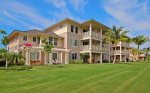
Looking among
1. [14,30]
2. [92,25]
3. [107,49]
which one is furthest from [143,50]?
[14,30]

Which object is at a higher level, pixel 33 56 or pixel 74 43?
pixel 74 43

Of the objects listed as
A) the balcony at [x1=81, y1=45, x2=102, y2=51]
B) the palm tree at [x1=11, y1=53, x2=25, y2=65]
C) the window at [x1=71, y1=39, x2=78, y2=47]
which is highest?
the window at [x1=71, y1=39, x2=78, y2=47]

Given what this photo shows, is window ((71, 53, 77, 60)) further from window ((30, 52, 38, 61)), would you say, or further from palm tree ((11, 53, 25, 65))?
palm tree ((11, 53, 25, 65))

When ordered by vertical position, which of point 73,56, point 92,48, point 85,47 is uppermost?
point 85,47

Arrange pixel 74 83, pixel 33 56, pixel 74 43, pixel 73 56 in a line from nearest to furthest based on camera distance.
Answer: pixel 74 83
pixel 33 56
pixel 73 56
pixel 74 43

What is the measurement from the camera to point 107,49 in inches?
1935

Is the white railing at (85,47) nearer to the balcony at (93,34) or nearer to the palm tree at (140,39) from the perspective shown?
the balcony at (93,34)

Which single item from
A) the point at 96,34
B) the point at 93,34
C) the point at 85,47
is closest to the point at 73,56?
the point at 85,47

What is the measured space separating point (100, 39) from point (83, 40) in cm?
396

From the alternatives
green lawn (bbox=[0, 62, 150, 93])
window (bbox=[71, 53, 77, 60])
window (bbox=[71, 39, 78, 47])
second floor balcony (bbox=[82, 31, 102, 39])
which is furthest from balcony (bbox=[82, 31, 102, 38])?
green lawn (bbox=[0, 62, 150, 93])

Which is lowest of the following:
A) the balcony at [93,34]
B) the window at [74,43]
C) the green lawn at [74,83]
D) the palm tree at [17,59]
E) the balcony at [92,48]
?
the green lawn at [74,83]

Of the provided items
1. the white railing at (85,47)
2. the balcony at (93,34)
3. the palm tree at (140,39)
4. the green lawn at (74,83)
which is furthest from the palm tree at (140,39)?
the green lawn at (74,83)

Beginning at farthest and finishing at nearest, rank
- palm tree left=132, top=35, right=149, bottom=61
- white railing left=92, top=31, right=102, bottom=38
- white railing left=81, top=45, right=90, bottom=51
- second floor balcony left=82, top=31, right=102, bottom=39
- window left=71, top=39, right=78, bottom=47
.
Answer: palm tree left=132, top=35, right=149, bottom=61 < white railing left=92, top=31, right=102, bottom=38 < white railing left=81, top=45, right=90, bottom=51 < window left=71, top=39, right=78, bottom=47 < second floor balcony left=82, top=31, right=102, bottom=39

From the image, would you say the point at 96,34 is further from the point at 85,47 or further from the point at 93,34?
the point at 85,47
